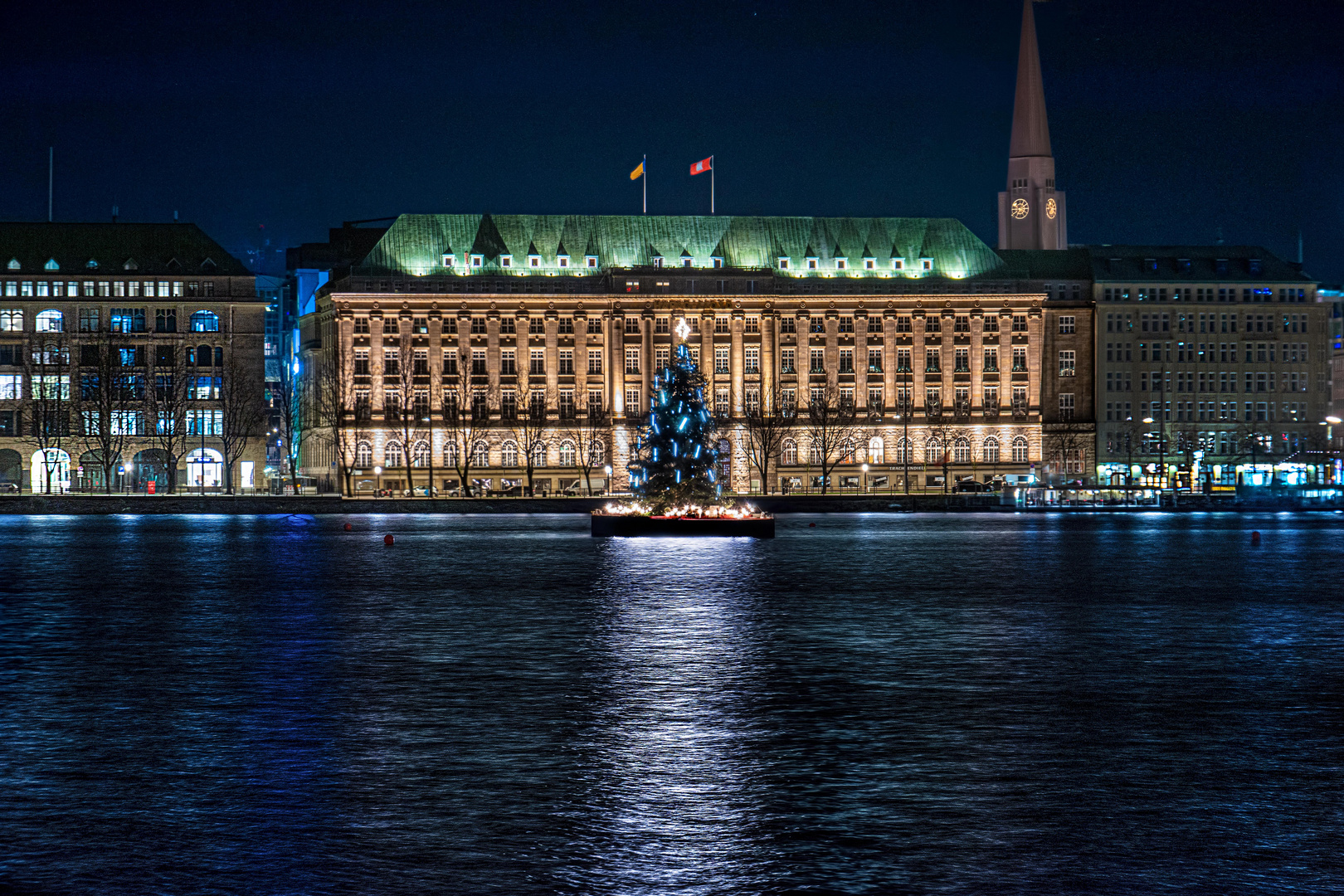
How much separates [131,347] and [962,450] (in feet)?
272

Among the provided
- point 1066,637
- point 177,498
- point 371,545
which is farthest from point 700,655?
point 177,498

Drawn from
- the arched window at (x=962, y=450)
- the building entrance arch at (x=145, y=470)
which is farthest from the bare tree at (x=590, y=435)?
the building entrance arch at (x=145, y=470)

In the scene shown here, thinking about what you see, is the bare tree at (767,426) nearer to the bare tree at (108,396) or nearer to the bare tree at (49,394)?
the bare tree at (108,396)

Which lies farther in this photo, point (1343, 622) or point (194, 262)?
point (194, 262)

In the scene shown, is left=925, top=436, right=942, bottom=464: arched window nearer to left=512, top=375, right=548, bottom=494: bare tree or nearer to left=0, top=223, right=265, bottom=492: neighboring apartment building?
left=512, top=375, right=548, bottom=494: bare tree

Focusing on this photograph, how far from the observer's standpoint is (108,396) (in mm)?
145250

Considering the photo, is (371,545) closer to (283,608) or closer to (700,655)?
(283,608)

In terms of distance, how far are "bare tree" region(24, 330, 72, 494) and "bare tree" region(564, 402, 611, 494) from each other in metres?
48.1

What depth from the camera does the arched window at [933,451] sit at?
611 feet

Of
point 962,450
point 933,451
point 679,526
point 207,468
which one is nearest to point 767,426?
point 933,451

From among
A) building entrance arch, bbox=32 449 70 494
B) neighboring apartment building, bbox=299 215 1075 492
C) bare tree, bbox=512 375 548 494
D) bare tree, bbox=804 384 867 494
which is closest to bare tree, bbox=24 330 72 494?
building entrance arch, bbox=32 449 70 494

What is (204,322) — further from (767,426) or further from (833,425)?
(833,425)

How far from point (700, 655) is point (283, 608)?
54.2 ft

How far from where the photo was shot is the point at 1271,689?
96.5 ft
